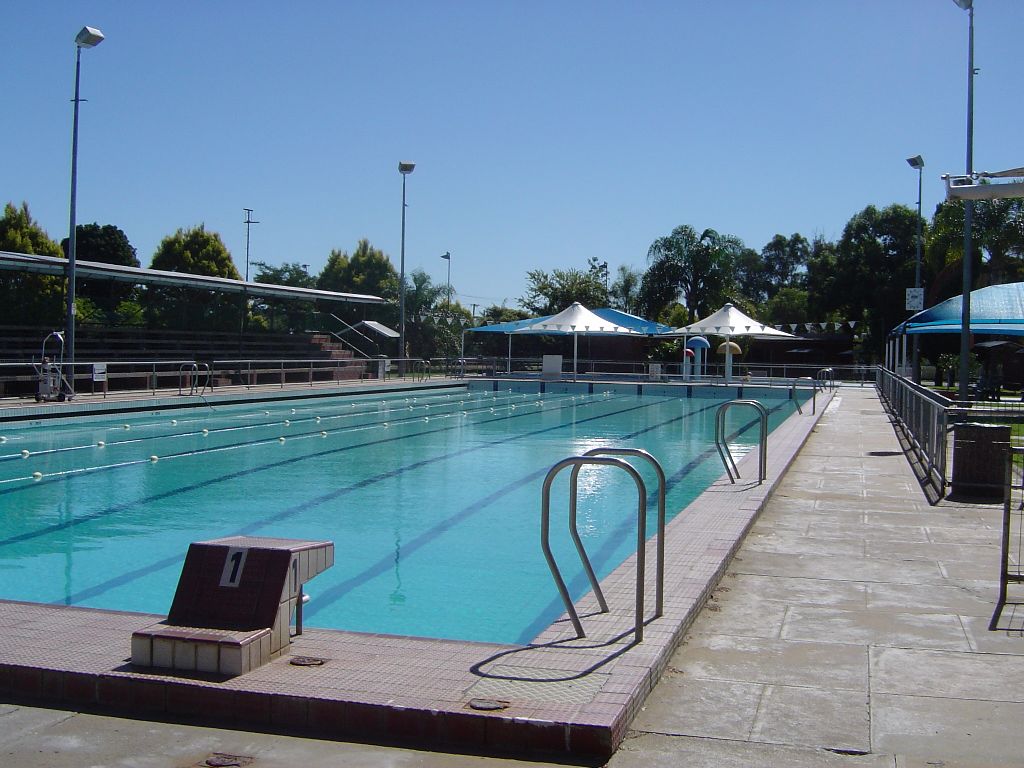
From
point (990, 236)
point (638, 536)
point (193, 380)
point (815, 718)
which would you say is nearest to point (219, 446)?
point (193, 380)

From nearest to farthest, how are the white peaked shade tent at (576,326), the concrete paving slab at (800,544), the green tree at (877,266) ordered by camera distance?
the concrete paving slab at (800,544)
the white peaked shade tent at (576,326)
the green tree at (877,266)

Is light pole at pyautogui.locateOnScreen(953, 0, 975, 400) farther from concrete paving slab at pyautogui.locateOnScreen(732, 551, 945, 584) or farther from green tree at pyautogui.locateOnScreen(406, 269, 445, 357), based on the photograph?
green tree at pyautogui.locateOnScreen(406, 269, 445, 357)

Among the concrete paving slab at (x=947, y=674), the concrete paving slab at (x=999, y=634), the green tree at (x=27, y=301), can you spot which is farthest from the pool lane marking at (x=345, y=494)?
the green tree at (x=27, y=301)

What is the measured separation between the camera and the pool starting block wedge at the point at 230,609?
415 centimetres

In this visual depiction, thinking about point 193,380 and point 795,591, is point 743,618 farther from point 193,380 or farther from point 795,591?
point 193,380

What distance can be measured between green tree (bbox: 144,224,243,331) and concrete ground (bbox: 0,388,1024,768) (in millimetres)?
25909

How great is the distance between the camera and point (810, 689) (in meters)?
4.30

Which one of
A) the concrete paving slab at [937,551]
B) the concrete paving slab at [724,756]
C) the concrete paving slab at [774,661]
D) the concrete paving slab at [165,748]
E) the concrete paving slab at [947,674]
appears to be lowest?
the concrete paving slab at [165,748]

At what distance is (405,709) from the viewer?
12.3 ft

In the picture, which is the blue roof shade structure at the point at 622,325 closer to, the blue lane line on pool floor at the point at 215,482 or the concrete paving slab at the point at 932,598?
the blue lane line on pool floor at the point at 215,482

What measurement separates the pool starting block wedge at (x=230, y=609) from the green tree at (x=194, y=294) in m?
26.9

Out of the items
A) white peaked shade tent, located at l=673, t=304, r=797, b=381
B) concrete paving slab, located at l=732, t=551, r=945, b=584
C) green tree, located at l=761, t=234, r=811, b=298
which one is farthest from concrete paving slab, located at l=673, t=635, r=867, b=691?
green tree, located at l=761, t=234, r=811, b=298

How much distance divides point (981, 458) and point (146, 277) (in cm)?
2233

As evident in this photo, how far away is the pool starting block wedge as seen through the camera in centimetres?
Answer: 415
